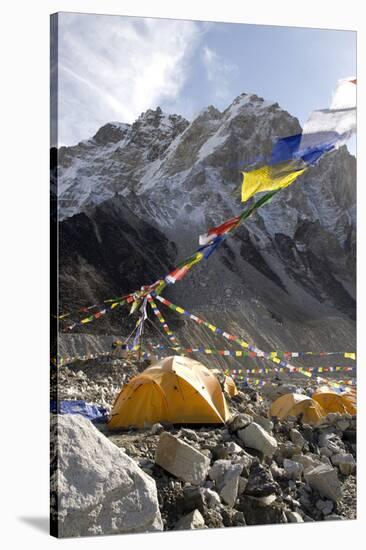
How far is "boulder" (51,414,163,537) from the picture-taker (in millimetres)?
7359

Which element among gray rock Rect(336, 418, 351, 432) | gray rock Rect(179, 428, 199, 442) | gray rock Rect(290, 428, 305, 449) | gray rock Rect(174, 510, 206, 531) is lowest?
gray rock Rect(174, 510, 206, 531)

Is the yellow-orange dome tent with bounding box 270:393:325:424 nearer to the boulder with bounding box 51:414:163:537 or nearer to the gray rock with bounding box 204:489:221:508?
the gray rock with bounding box 204:489:221:508

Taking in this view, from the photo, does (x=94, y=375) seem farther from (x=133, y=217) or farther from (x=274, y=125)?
(x=133, y=217)

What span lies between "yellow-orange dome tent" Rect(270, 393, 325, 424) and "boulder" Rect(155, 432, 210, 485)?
2.78 metres

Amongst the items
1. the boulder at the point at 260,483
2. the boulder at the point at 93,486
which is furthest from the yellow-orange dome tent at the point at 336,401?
the boulder at the point at 93,486

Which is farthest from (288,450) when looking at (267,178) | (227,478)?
(267,178)

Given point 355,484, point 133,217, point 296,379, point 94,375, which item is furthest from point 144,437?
point 133,217

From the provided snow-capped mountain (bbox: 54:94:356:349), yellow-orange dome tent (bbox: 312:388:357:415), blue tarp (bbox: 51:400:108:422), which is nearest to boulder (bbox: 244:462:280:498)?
blue tarp (bbox: 51:400:108:422)

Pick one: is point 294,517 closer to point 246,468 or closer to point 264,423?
point 246,468

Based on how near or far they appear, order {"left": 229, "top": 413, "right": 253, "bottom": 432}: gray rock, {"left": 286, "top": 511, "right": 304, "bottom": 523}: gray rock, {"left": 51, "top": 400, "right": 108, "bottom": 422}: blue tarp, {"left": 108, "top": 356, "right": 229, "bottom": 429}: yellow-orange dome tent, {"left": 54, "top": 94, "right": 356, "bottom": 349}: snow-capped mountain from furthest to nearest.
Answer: {"left": 54, "top": 94, "right": 356, "bottom": 349}: snow-capped mountain → {"left": 108, "top": 356, "right": 229, "bottom": 429}: yellow-orange dome tent → {"left": 229, "top": 413, "right": 253, "bottom": 432}: gray rock → {"left": 51, "top": 400, "right": 108, "bottom": 422}: blue tarp → {"left": 286, "top": 511, "right": 304, "bottom": 523}: gray rock

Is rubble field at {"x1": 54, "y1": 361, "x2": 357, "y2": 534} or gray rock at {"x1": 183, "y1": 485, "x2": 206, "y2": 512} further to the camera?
rubble field at {"x1": 54, "y1": 361, "x2": 357, "y2": 534}

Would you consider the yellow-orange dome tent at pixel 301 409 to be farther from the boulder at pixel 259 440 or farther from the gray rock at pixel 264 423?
the boulder at pixel 259 440

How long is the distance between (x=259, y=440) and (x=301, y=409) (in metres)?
1.87

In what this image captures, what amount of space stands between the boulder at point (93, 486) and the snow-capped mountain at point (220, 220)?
5.01 metres
